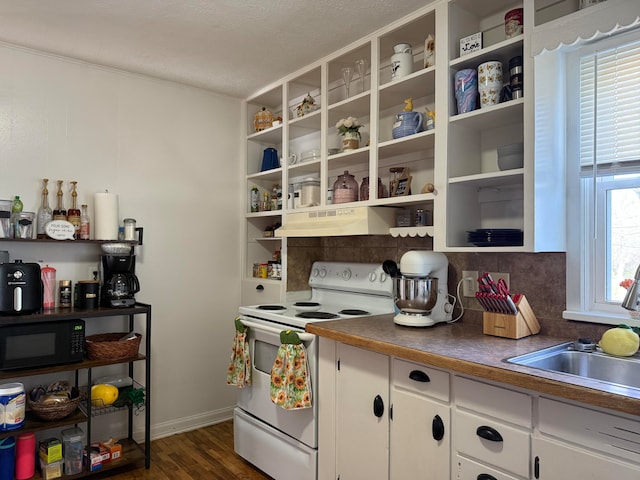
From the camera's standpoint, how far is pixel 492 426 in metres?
1.45

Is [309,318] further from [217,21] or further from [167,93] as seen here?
[167,93]

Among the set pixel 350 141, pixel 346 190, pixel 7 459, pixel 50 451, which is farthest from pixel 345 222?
pixel 7 459

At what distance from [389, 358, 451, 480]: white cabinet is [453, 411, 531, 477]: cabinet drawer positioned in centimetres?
5

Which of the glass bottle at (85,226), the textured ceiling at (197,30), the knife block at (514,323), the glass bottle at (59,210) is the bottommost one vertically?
the knife block at (514,323)

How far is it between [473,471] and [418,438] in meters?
0.24

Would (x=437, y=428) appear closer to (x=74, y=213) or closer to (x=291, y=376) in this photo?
(x=291, y=376)

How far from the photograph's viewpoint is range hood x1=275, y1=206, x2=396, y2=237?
7.78 feet

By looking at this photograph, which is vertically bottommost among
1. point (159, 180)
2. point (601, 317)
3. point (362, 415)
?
point (362, 415)

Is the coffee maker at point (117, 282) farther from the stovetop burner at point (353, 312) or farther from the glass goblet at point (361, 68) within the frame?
the glass goblet at point (361, 68)

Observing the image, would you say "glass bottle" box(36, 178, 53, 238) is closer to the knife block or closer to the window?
the knife block

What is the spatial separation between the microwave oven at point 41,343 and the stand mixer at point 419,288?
5.51ft

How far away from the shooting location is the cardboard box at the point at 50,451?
91.9 inches

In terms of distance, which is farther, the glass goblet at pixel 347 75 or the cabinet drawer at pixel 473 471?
the glass goblet at pixel 347 75

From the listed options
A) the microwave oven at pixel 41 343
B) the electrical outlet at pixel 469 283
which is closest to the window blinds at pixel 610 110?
the electrical outlet at pixel 469 283
